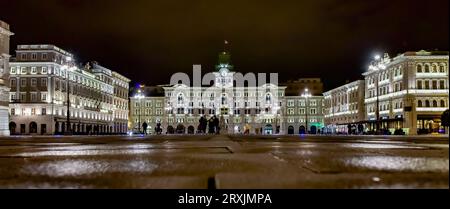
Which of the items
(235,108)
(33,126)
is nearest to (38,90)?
(33,126)

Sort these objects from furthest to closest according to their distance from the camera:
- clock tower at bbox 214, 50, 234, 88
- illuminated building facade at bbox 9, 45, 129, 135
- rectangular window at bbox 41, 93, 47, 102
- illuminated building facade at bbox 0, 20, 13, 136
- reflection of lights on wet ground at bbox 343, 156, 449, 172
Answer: clock tower at bbox 214, 50, 234, 88, rectangular window at bbox 41, 93, 47, 102, illuminated building facade at bbox 9, 45, 129, 135, illuminated building facade at bbox 0, 20, 13, 136, reflection of lights on wet ground at bbox 343, 156, 449, 172

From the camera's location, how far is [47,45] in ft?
288

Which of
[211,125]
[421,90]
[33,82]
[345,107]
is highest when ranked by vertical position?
[33,82]

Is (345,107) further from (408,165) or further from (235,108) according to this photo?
(408,165)

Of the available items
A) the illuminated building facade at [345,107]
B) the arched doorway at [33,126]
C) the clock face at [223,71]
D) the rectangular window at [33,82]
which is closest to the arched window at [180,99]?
the clock face at [223,71]

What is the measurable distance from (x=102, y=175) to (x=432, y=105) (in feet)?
276

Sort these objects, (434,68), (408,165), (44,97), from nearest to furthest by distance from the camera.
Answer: (408,165) < (434,68) < (44,97)

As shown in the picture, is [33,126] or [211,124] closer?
[211,124]

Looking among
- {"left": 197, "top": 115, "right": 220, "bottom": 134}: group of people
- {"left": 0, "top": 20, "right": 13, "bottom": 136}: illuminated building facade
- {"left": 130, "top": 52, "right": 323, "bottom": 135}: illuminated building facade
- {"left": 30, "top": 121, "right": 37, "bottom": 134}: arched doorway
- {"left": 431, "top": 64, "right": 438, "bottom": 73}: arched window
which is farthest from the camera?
{"left": 130, "top": 52, "right": 323, "bottom": 135}: illuminated building facade

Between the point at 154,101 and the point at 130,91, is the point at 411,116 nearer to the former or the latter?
the point at 154,101

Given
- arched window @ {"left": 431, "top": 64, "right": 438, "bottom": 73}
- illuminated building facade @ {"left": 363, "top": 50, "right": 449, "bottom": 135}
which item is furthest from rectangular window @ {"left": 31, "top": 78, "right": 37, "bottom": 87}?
arched window @ {"left": 431, "top": 64, "right": 438, "bottom": 73}

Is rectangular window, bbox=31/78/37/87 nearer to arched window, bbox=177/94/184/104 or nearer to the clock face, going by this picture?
arched window, bbox=177/94/184/104
